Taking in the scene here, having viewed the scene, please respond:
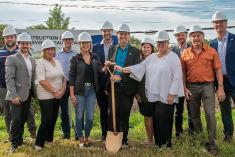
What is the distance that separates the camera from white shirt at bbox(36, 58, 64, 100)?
25.7ft

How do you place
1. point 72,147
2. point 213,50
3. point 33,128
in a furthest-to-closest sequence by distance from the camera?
point 33,128 → point 72,147 → point 213,50

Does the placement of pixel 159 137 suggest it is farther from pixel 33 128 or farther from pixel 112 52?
pixel 33 128

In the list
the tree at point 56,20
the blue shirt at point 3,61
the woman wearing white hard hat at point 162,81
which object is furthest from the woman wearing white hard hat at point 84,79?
the tree at point 56,20

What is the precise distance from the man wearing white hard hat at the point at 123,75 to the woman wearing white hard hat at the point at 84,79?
36cm

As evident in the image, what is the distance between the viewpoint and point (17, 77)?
7.72 m

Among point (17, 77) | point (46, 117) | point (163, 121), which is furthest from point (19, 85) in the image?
point (163, 121)

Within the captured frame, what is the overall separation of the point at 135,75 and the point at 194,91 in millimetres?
1093

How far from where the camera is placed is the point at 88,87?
798 centimetres

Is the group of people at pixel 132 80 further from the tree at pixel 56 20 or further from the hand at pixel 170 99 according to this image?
the tree at pixel 56 20

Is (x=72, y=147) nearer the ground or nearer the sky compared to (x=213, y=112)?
nearer the ground

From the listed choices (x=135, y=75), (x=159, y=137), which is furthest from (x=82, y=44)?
(x=159, y=137)

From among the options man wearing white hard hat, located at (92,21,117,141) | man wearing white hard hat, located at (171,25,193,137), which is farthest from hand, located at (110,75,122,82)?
man wearing white hard hat, located at (171,25,193,137)

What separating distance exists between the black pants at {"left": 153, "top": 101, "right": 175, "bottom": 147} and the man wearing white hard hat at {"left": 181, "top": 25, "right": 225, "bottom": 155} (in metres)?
0.49

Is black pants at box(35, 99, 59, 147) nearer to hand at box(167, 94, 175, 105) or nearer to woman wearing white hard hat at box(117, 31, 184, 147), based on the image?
woman wearing white hard hat at box(117, 31, 184, 147)
